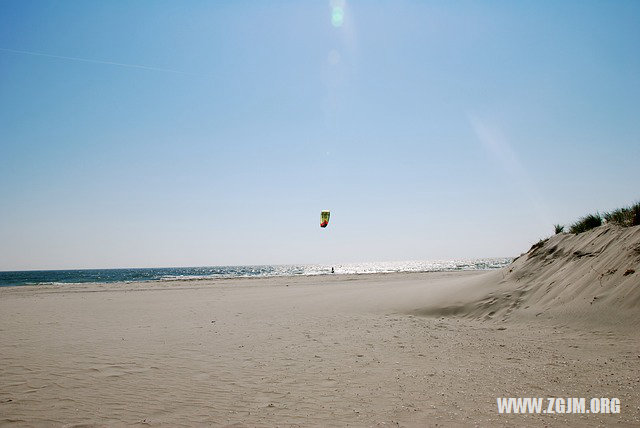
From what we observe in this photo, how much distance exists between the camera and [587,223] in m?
13.9

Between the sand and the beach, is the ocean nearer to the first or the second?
the sand

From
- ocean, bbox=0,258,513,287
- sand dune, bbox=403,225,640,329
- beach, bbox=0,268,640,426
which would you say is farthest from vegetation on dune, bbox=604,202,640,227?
ocean, bbox=0,258,513,287

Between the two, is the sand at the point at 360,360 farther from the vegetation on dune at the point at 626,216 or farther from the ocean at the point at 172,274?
the ocean at the point at 172,274

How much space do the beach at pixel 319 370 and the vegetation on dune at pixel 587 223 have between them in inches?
240

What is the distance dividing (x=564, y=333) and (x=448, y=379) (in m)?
4.32

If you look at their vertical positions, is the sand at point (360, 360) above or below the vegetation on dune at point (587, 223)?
below

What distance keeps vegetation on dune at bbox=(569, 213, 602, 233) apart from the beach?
20.0 feet

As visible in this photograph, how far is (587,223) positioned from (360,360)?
11.8 metres

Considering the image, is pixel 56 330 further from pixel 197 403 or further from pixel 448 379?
pixel 448 379

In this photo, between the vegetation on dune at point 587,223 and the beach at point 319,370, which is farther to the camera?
the vegetation on dune at point 587,223

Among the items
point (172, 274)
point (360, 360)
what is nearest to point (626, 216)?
point (360, 360)

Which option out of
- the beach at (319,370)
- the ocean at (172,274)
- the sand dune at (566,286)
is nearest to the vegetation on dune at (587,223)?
the sand dune at (566,286)

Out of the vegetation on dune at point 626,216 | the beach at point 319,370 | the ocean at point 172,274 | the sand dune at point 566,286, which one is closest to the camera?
the beach at point 319,370

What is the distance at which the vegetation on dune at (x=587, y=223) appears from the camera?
13.6 m
